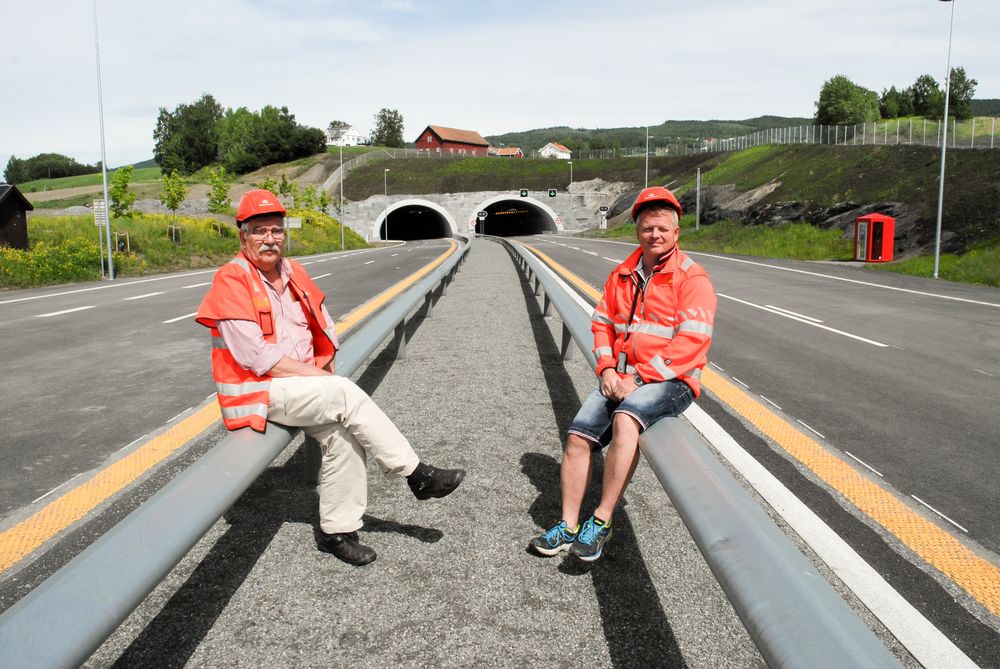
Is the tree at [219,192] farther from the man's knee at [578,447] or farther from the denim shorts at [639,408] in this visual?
the man's knee at [578,447]

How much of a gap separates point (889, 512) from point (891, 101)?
12554cm

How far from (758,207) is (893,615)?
39.8 meters

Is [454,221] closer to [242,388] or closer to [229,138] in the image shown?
[229,138]

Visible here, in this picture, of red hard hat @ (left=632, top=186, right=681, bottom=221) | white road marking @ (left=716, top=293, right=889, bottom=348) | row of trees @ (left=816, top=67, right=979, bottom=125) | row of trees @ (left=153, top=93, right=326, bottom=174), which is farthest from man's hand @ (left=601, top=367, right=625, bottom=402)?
row of trees @ (left=153, top=93, right=326, bottom=174)

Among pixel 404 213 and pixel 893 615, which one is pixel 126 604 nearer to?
pixel 893 615

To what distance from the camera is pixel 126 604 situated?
1797 mm

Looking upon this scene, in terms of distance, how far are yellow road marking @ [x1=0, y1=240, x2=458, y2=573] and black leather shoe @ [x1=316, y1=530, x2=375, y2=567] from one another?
126 cm

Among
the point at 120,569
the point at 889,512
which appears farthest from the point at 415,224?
the point at 120,569

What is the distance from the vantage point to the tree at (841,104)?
3524 inches

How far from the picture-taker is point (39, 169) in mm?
137250

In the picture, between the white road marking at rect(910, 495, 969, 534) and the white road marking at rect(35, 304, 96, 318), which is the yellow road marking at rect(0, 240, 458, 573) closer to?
the white road marking at rect(910, 495, 969, 534)

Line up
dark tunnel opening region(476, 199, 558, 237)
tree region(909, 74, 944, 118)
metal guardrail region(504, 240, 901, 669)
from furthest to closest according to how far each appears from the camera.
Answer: tree region(909, 74, 944, 118), dark tunnel opening region(476, 199, 558, 237), metal guardrail region(504, 240, 901, 669)

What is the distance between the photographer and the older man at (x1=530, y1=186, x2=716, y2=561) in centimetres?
A: 314

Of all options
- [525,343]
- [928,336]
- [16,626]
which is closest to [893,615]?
[16,626]
